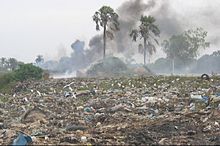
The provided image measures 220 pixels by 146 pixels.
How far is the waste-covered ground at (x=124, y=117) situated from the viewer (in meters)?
8.46

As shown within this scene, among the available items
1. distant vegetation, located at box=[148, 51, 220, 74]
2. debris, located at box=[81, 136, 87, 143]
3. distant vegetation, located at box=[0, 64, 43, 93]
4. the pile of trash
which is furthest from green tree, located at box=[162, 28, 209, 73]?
debris, located at box=[81, 136, 87, 143]

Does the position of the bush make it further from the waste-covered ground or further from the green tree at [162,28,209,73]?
the green tree at [162,28,209,73]

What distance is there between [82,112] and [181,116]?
349 cm

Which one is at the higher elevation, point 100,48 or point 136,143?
point 100,48

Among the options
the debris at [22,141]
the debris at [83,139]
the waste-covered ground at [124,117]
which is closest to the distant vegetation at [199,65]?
the waste-covered ground at [124,117]

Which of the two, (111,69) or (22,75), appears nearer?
(22,75)

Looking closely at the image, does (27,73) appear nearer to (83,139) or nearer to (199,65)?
(83,139)

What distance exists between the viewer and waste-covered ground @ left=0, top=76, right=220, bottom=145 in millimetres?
8461

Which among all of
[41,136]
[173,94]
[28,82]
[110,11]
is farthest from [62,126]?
[110,11]

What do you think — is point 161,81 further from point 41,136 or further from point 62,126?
point 41,136

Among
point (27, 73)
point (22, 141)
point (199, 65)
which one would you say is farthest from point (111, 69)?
point (22, 141)

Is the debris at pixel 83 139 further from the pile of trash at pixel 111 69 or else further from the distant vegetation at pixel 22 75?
the pile of trash at pixel 111 69

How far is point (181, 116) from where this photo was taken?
34.1 ft

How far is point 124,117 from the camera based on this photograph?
11.3m
